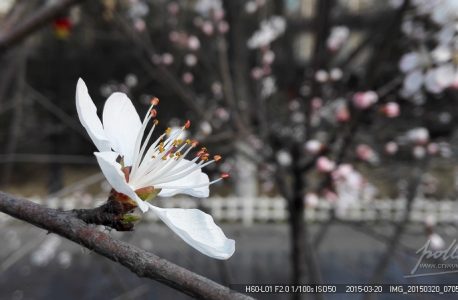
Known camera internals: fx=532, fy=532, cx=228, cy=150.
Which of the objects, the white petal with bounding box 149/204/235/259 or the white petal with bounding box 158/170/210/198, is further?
the white petal with bounding box 158/170/210/198

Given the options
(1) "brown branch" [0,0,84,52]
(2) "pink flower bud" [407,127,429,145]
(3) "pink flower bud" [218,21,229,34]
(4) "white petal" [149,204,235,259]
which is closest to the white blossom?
(4) "white petal" [149,204,235,259]

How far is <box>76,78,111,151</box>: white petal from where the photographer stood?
1.77ft

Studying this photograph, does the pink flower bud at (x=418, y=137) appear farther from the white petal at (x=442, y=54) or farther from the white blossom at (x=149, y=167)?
the white blossom at (x=149, y=167)

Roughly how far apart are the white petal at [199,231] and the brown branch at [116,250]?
0.21 feet

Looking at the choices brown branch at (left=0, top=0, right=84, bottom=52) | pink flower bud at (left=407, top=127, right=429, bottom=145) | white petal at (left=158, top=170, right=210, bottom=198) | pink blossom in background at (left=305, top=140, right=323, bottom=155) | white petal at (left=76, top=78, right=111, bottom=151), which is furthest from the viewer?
pink flower bud at (left=407, top=127, right=429, bottom=145)

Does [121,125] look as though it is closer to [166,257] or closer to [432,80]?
[432,80]

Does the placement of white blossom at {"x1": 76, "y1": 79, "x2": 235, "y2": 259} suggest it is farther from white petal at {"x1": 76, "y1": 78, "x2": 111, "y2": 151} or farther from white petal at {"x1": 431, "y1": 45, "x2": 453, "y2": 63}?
white petal at {"x1": 431, "y1": 45, "x2": 453, "y2": 63}

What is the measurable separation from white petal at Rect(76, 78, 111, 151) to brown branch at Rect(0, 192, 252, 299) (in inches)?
4.1

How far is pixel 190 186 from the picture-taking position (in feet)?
2.11

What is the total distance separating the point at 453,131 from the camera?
2.71 m

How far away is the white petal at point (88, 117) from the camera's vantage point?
1.77 ft

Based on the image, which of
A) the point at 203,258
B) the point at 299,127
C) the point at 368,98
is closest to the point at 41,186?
the point at 203,258

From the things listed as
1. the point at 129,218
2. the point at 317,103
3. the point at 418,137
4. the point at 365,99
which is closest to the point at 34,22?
the point at 129,218

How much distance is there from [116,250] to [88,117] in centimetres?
18
